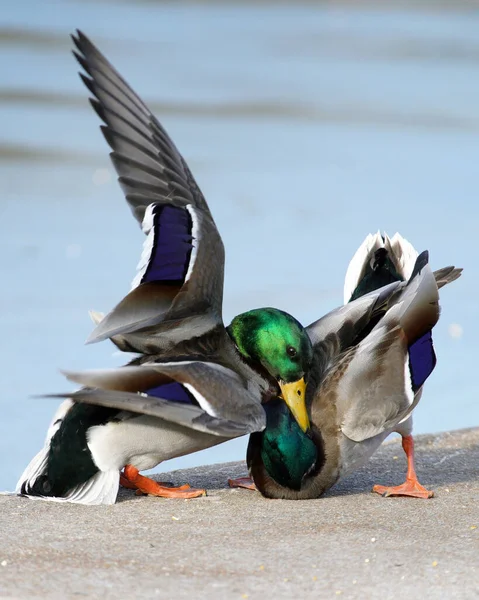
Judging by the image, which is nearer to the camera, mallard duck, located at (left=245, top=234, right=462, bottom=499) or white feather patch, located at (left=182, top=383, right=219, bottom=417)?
white feather patch, located at (left=182, top=383, right=219, bottom=417)

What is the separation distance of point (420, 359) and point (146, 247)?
97 centimetres

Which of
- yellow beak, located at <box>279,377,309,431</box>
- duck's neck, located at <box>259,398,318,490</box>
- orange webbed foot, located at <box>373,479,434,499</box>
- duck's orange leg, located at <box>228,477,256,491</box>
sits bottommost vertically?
orange webbed foot, located at <box>373,479,434,499</box>

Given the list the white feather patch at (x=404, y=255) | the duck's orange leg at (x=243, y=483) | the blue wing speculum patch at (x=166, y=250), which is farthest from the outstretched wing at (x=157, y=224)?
the white feather patch at (x=404, y=255)

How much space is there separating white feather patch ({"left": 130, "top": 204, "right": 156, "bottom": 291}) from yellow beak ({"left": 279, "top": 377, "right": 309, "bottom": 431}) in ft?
1.89

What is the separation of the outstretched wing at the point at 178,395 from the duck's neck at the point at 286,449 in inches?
4.3

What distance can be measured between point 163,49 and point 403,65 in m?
3.12

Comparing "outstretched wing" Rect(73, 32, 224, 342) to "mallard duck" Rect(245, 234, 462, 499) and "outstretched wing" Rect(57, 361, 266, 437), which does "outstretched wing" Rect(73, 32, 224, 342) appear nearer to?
"outstretched wing" Rect(57, 361, 266, 437)

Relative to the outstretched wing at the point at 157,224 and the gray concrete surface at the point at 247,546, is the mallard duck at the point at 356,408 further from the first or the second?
the outstretched wing at the point at 157,224

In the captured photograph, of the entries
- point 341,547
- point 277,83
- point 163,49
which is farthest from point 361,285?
point 163,49

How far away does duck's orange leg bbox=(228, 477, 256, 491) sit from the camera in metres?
4.45

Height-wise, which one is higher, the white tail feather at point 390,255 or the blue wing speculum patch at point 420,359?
the white tail feather at point 390,255

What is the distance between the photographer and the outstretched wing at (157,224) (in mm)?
4180

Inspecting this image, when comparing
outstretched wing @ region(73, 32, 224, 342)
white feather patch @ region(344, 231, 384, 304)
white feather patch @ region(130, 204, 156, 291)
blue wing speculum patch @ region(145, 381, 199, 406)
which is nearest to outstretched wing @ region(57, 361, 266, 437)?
blue wing speculum patch @ region(145, 381, 199, 406)

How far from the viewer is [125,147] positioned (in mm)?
4750
